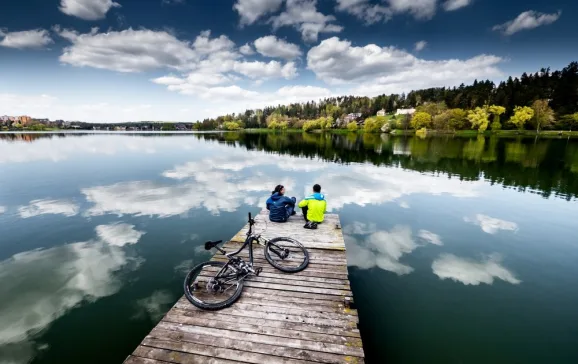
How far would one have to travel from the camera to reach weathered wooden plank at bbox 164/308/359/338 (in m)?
6.57

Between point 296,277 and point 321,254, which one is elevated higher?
point 296,277

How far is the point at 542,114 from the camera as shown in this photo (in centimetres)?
11231

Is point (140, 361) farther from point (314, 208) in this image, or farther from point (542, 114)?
point (542, 114)

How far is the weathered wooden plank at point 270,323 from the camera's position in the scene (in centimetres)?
657

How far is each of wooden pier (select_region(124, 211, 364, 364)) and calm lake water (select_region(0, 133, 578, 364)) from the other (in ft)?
6.80

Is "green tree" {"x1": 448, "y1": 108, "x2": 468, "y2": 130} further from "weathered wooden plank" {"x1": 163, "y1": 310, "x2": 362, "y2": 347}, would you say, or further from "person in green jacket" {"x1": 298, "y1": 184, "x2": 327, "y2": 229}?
"weathered wooden plank" {"x1": 163, "y1": 310, "x2": 362, "y2": 347}

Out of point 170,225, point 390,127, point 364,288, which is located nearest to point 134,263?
point 170,225

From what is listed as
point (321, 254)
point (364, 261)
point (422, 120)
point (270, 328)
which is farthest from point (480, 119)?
point (270, 328)

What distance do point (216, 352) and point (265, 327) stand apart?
1319mm

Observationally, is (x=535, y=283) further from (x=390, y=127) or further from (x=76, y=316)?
(x=390, y=127)

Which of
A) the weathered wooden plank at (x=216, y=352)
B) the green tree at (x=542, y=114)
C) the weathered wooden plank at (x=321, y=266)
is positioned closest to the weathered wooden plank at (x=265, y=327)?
the weathered wooden plank at (x=216, y=352)

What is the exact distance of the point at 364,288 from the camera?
10.8 m

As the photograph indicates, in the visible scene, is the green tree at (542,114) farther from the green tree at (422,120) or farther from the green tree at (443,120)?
the green tree at (422,120)

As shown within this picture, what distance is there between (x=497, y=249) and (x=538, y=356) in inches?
313
